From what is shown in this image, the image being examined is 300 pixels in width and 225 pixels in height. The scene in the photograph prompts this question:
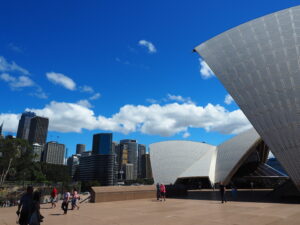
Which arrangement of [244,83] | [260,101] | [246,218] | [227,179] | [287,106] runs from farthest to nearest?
[227,179] < [244,83] < [260,101] < [287,106] < [246,218]

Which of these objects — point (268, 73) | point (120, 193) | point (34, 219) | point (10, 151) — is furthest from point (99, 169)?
point (34, 219)

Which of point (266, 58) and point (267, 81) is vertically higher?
point (266, 58)

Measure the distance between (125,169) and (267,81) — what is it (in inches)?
6943

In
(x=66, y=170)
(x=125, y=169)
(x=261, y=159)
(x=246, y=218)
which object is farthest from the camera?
(x=125, y=169)

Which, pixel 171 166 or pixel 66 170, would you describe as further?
pixel 66 170

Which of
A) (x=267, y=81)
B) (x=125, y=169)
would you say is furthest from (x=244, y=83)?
(x=125, y=169)

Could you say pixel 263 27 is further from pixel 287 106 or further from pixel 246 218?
pixel 246 218

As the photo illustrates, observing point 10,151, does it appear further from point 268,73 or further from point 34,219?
point 34,219

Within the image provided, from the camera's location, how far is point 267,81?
13258 millimetres

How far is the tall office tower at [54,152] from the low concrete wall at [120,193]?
167 metres

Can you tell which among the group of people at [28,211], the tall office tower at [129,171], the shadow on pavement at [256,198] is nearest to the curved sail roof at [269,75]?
the shadow on pavement at [256,198]

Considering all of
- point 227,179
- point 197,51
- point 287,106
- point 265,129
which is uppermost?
point 197,51

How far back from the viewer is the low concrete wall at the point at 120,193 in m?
15.7

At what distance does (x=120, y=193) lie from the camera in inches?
664
